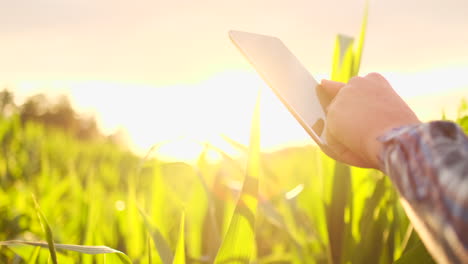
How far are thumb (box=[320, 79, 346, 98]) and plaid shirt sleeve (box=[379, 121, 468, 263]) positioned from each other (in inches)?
8.9

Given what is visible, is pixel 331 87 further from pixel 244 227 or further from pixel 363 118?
pixel 244 227

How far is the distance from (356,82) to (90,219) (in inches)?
23.7

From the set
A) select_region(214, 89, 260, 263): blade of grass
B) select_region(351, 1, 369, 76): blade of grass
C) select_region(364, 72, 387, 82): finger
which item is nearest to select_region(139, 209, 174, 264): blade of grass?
select_region(214, 89, 260, 263): blade of grass

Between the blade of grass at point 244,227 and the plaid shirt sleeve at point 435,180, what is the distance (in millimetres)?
218

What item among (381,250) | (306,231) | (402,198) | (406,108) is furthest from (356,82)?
(306,231)

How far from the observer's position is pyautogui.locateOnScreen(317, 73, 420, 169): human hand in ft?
1.68

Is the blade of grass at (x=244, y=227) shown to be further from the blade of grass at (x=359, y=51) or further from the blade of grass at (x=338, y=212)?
the blade of grass at (x=359, y=51)

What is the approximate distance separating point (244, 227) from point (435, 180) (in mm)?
288

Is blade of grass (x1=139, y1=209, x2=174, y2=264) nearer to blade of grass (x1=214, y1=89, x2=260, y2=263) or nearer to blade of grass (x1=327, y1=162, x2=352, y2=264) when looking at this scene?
blade of grass (x1=214, y1=89, x2=260, y2=263)

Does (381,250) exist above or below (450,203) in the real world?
below

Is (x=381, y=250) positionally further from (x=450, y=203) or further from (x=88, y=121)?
(x=88, y=121)

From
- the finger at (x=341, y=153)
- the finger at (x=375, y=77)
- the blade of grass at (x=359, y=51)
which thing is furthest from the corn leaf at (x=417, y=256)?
the blade of grass at (x=359, y=51)

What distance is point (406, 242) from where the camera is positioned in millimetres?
727

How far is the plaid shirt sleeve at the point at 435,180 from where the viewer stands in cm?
35
